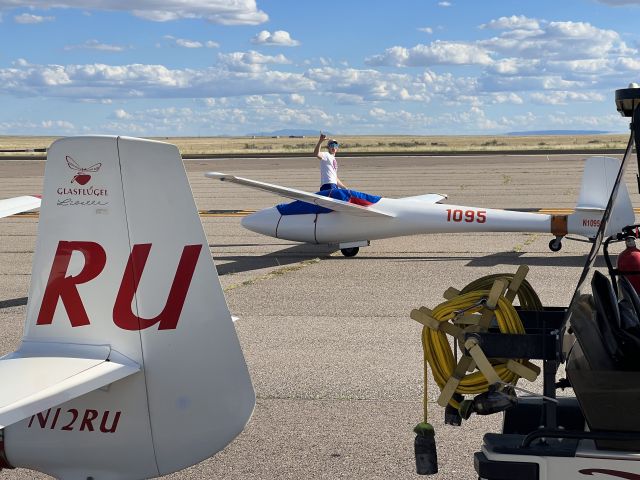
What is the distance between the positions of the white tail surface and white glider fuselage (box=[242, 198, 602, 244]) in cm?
1112

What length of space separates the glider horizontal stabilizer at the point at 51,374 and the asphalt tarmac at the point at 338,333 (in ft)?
5.90

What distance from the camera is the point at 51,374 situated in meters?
3.71

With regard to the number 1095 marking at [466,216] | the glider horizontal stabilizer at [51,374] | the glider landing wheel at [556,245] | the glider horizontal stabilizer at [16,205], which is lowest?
the glider landing wheel at [556,245]

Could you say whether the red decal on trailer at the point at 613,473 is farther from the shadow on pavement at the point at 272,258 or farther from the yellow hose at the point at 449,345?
the shadow on pavement at the point at 272,258

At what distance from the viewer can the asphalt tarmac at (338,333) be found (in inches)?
230

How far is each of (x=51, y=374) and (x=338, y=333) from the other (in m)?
6.04

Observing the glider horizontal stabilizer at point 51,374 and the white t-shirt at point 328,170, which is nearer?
the glider horizontal stabilizer at point 51,374

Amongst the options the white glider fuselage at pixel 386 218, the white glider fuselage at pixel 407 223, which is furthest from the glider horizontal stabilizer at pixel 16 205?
the white glider fuselage at pixel 407 223

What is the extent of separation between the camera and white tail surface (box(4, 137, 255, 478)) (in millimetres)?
3910

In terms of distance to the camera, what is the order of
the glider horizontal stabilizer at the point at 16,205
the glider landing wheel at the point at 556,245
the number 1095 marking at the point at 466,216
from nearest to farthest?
the glider horizontal stabilizer at the point at 16,205 < the number 1095 marking at the point at 466,216 < the glider landing wheel at the point at 556,245

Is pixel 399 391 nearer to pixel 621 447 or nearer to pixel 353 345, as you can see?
pixel 353 345

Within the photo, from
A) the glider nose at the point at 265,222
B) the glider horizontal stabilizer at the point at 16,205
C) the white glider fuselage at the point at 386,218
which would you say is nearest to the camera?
the glider horizontal stabilizer at the point at 16,205

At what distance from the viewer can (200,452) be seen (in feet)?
12.8

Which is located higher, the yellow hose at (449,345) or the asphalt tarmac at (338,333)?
the yellow hose at (449,345)
